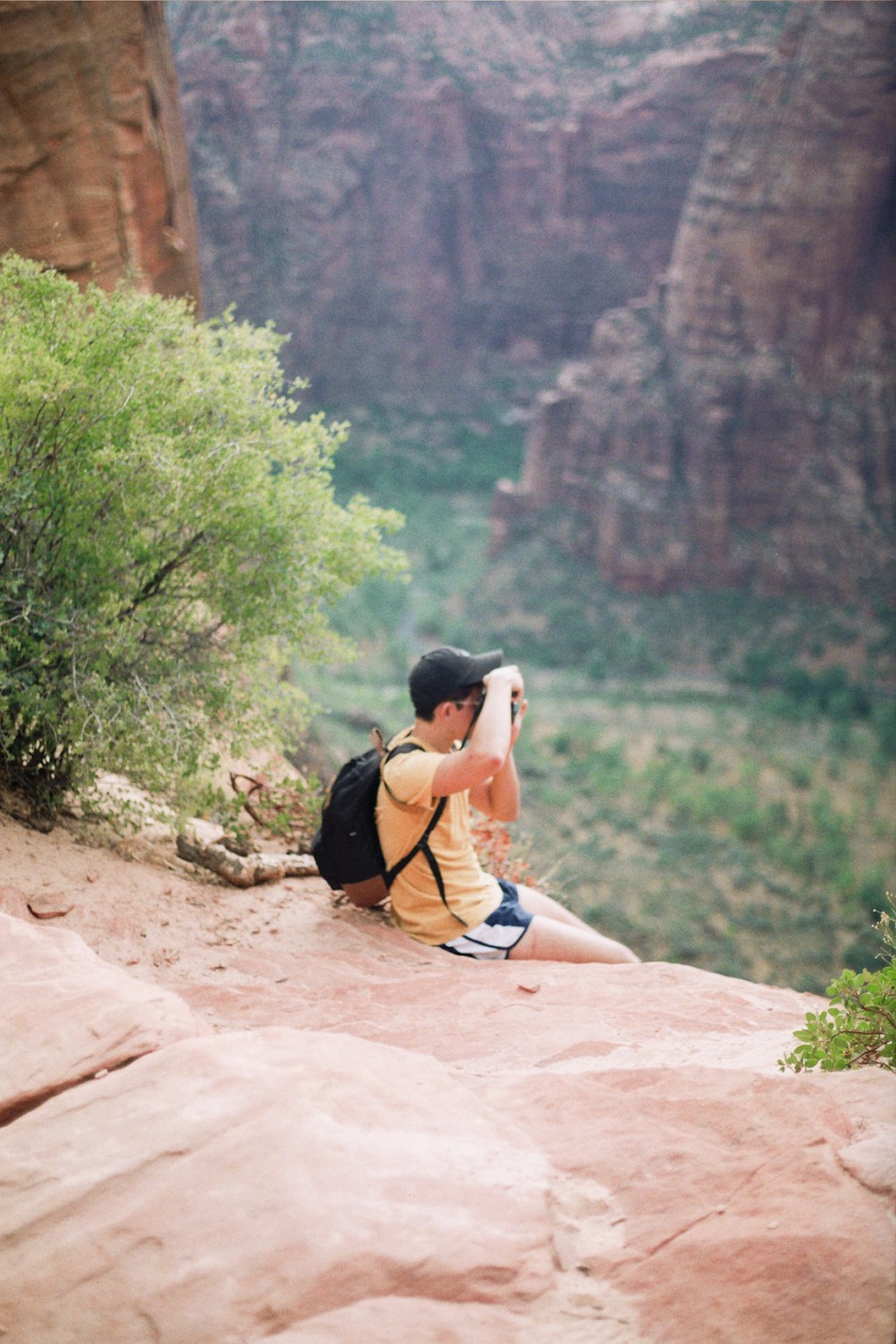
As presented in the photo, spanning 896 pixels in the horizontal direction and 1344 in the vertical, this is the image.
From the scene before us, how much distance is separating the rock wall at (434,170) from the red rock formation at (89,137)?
36.1 m

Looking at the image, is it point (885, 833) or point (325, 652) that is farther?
point (885, 833)

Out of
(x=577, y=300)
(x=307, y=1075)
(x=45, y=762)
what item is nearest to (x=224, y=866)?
(x=45, y=762)

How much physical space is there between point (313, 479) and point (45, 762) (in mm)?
1605

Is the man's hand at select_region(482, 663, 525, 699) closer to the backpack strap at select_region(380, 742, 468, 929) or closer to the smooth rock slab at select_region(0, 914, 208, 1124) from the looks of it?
the backpack strap at select_region(380, 742, 468, 929)

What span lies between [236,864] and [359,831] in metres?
0.81

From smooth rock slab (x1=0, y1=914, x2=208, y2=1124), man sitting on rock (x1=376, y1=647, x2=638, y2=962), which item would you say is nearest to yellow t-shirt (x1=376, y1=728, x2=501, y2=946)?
man sitting on rock (x1=376, y1=647, x2=638, y2=962)

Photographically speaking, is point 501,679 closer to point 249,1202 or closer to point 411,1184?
point 411,1184

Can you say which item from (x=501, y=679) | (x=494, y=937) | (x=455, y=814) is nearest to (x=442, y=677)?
(x=501, y=679)

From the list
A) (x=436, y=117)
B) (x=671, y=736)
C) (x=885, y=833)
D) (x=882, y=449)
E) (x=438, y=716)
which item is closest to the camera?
(x=438, y=716)

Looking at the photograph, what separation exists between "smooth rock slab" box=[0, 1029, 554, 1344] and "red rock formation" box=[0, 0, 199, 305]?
755cm

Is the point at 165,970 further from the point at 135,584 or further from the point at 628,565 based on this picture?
the point at 628,565

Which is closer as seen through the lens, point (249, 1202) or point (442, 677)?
point (249, 1202)

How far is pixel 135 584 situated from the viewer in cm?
441

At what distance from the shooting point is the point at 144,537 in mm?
4320
